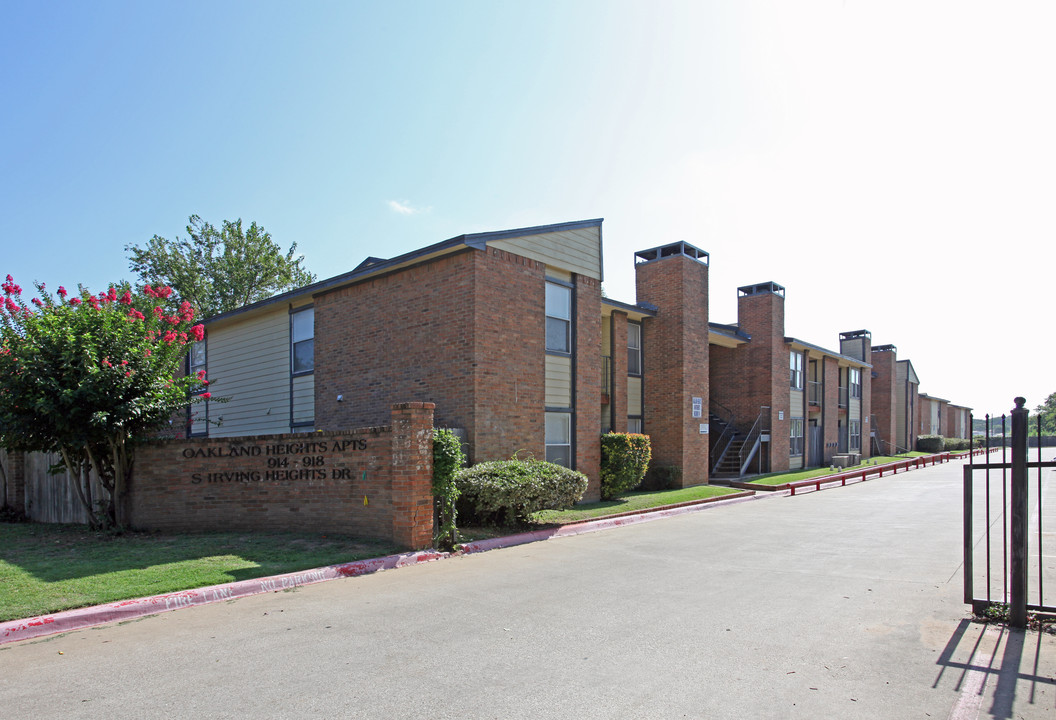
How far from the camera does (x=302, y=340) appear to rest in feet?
61.6

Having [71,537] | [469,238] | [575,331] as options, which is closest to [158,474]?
[71,537]

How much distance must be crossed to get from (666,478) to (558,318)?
23.8 ft

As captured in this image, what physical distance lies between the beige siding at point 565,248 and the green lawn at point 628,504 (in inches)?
219

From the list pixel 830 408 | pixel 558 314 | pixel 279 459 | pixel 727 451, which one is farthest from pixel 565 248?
pixel 830 408

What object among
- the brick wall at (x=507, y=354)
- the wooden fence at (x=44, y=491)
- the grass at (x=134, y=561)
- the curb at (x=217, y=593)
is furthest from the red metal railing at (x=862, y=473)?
the wooden fence at (x=44, y=491)

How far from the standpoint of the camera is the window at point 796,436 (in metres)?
31.2

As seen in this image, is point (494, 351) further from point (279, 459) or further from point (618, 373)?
point (618, 373)

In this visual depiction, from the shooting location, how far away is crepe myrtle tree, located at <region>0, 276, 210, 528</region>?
35.0 ft

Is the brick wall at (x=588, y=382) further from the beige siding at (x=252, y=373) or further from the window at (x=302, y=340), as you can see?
the beige siding at (x=252, y=373)

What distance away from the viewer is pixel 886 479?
27938mm

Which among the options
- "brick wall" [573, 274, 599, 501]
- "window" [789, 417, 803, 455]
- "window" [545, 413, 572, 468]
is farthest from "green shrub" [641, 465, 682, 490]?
"window" [789, 417, 803, 455]

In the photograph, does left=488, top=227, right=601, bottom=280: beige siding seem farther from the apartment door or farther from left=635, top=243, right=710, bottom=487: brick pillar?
Result: the apartment door

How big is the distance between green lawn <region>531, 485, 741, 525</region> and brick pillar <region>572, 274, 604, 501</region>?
33.9 inches

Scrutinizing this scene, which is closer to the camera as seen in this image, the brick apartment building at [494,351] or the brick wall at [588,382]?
the brick apartment building at [494,351]
